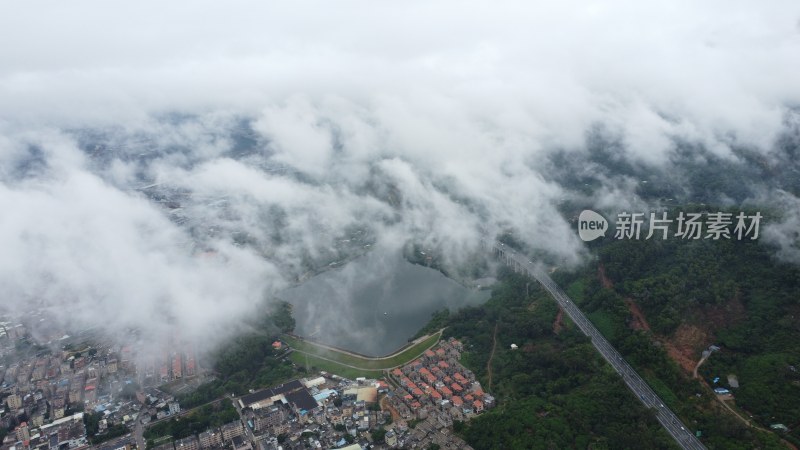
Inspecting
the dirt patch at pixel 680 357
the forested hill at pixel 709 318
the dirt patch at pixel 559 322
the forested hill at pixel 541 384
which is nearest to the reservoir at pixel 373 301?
the forested hill at pixel 541 384

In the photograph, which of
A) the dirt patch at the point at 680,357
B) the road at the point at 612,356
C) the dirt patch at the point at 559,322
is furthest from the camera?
the dirt patch at the point at 559,322

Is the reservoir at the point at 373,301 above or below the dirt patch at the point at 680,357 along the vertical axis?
below

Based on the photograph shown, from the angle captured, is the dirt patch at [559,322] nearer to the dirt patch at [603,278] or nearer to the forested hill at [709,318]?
the forested hill at [709,318]

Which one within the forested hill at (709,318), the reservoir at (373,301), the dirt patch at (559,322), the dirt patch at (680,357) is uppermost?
the forested hill at (709,318)

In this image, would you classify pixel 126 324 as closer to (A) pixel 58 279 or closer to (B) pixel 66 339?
(B) pixel 66 339

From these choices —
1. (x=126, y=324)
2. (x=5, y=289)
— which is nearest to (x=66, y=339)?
(x=126, y=324)

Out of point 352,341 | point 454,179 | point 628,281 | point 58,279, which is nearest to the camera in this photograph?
point 628,281

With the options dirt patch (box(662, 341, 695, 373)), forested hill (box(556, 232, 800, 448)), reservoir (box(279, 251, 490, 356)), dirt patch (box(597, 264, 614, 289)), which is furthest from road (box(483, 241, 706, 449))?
reservoir (box(279, 251, 490, 356))
